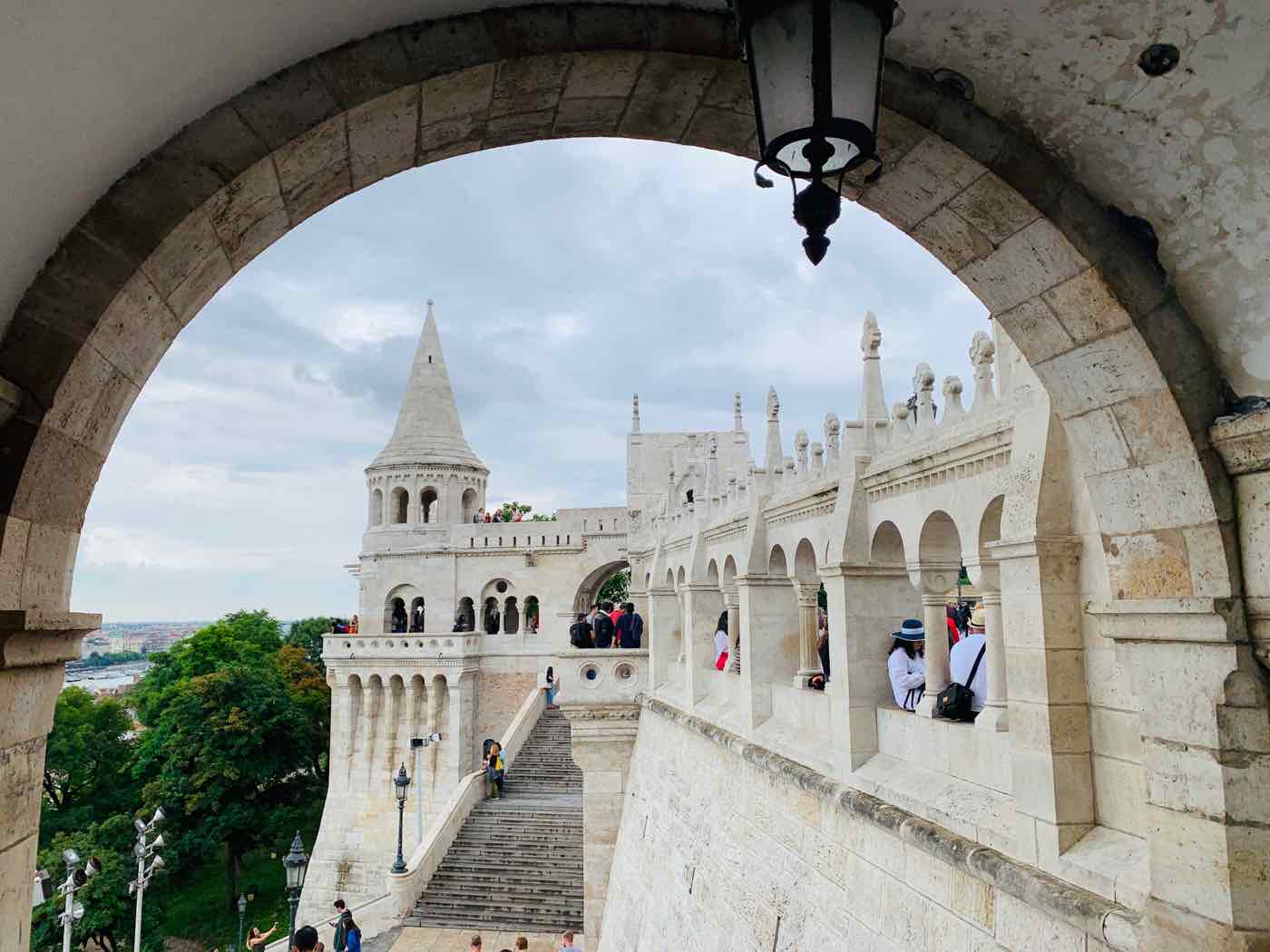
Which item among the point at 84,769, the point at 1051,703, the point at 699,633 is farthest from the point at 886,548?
the point at 84,769

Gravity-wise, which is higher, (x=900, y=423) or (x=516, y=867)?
(x=900, y=423)

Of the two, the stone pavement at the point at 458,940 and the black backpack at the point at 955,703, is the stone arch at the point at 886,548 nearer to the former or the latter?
the black backpack at the point at 955,703

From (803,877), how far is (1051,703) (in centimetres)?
327

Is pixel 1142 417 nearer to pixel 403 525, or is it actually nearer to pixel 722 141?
pixel 722 141

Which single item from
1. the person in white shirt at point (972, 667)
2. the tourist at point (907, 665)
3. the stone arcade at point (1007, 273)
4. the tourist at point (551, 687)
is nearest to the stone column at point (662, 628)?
the tourist at point (907, 665)

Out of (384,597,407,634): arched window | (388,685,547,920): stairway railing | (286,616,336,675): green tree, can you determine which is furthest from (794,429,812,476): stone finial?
(286,616,336,675): green tree

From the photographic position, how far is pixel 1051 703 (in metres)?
4.14

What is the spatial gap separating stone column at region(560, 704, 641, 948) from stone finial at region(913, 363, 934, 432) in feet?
33.5

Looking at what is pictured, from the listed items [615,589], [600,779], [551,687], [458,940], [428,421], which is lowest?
[458,940]

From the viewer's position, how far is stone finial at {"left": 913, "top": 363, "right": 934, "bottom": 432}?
5.71 metres

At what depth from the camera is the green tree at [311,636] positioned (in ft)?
135

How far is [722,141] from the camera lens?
10.0 ft

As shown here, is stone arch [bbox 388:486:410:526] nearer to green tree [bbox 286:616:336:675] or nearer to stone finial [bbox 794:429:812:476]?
green tree [bbox 286:616:336:675]

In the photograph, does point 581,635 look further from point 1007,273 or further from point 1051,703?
point 1007,273
